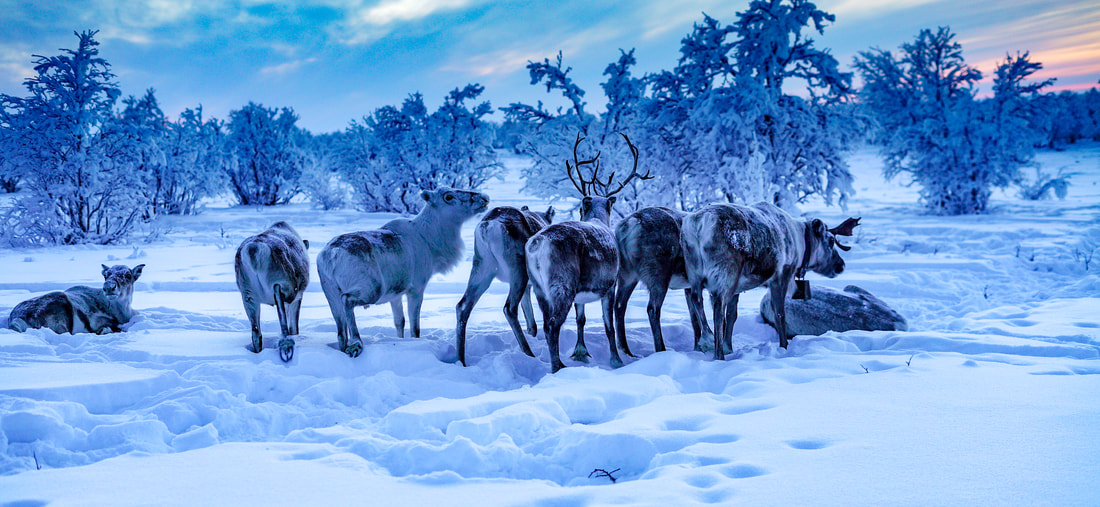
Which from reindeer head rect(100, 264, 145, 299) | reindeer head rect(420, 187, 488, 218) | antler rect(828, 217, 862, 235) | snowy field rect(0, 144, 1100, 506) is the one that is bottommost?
snowy field rect(0, 144, 1100, 506)

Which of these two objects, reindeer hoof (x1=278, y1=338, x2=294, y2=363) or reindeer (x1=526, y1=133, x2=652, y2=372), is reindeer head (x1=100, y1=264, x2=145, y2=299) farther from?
reindeer (x1=526, y1=133, x2=652, y2=372)

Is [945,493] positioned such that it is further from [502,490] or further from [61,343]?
[61,343]

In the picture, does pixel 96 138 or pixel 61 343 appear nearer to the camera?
pixel 61 343

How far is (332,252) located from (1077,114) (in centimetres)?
5469

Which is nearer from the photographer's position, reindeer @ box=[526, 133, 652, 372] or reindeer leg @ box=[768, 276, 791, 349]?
reindeer @ box=[526, 133, 652, 372]

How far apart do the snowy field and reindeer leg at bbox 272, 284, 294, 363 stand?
4.0 inches

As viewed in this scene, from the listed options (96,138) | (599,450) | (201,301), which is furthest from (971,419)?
(96,138)

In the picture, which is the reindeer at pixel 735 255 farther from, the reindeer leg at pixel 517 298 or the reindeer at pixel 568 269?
the reindeer leg at pixel 517 298

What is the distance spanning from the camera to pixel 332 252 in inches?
205

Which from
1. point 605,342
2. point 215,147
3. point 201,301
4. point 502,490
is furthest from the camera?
point 215,147

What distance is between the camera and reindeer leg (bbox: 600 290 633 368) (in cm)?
515

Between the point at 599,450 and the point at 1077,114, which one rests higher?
the point at 1077,114

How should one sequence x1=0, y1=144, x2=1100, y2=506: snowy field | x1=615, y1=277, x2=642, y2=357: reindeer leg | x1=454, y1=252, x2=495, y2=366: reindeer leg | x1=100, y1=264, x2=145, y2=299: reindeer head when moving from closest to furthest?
x1=0, y1=144, x2=1100, y2=506: snowy field → x1=454, y1=252, x2=495, y2=366: reindeer leg → x1=615, y1=277, x2=642, y2=357: reindeer leg → x1=100, y1=264, x2=145, y2=299: reindeer head

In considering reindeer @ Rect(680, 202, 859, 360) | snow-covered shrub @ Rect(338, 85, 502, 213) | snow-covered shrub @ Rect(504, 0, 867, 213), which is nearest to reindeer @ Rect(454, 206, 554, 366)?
reindeer @ Rect(680, 202, 859, 360)
